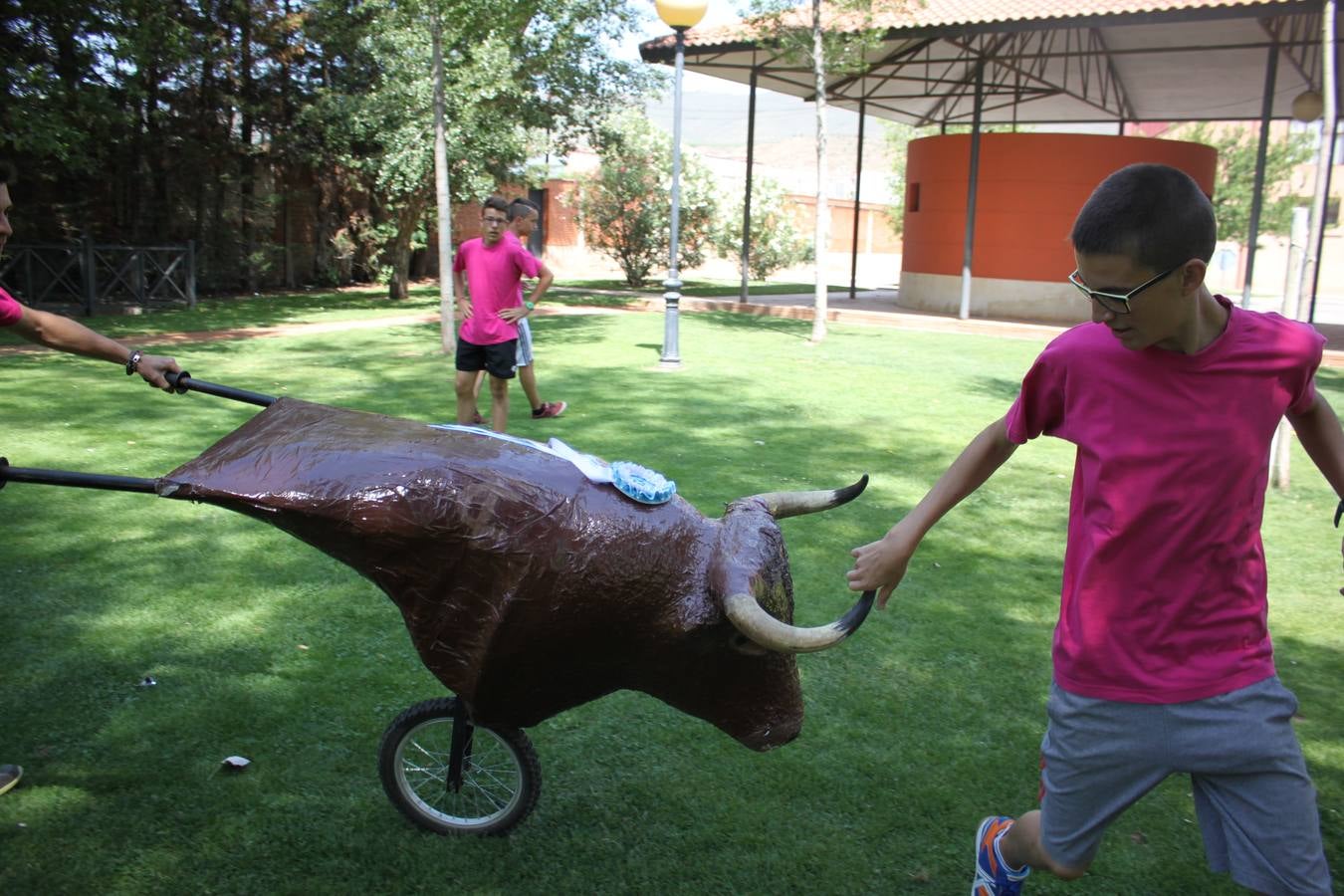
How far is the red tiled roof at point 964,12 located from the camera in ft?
54.0

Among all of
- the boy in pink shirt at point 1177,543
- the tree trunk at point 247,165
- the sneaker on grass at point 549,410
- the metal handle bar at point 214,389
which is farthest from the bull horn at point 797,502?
the tree trunk at point 247,165

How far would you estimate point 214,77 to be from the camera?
67.8ft

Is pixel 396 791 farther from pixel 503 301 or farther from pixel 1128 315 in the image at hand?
pixel 503 301

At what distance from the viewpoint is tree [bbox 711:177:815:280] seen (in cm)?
2922

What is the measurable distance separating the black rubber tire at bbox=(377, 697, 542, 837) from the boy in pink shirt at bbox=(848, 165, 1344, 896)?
1570mm

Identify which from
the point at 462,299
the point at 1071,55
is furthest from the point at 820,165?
the point at 462,299

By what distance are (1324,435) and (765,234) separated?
28.7 m

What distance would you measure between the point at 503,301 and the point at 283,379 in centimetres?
417

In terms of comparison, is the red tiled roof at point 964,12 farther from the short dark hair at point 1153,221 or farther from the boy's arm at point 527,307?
the short dark hair at point 1153,221

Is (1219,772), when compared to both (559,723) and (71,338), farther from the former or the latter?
(71,338)

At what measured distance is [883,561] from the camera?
96.3 inches

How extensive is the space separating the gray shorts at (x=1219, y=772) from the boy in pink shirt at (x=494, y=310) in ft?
20.5

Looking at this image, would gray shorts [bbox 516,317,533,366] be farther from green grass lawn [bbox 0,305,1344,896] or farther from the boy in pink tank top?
the boy in pink tank top

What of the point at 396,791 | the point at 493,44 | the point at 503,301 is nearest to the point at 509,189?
the point at 493,44
